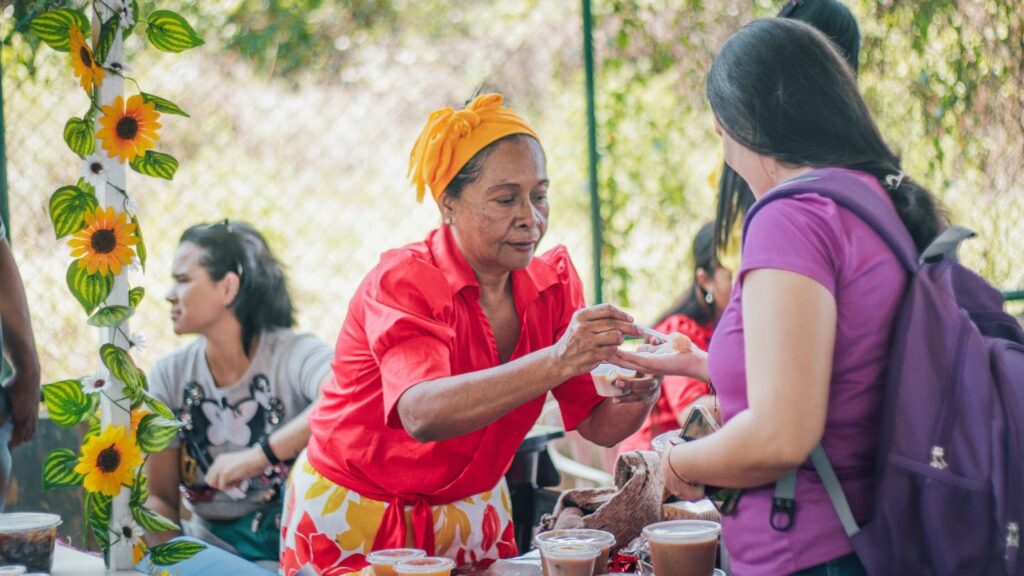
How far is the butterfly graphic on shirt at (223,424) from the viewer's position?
4.05 meters

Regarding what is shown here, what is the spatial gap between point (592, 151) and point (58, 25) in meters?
3.18

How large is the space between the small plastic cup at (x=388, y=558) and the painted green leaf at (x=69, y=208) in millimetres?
839

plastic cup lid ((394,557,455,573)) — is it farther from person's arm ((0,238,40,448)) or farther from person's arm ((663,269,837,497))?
person's arm ((0,238,40,448))

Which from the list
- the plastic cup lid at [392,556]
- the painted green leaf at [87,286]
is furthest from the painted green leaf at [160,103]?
the plastic cup lid at [392,556]

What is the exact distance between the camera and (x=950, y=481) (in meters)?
1.67

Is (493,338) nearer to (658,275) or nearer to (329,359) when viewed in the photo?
(329,359)

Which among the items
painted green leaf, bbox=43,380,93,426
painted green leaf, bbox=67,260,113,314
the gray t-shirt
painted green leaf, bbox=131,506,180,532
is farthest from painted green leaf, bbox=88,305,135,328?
the gray t-shirt

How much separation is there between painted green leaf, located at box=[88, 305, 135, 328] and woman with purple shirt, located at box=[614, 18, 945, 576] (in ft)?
3.52

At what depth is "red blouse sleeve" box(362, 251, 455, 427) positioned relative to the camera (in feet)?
7.81

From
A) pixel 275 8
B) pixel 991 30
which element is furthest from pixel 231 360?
pixel 275 8

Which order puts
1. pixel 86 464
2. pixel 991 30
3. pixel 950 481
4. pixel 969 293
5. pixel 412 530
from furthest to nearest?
pixel 991 30 < pixel 412 530 < pixel 86 464 < pixel 969 293 < pixel 950 481

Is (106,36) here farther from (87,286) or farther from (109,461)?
(109,461)

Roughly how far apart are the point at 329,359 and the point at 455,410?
1766mm

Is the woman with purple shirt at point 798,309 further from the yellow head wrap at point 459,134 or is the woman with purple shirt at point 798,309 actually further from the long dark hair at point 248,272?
the long dark hair at point 248,272
